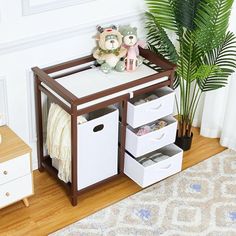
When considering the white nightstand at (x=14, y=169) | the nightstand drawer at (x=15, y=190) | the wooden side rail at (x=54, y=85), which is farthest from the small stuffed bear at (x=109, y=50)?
the nightstand drawer at (x=15, y=190)

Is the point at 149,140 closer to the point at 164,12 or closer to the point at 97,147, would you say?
the point at 97,147

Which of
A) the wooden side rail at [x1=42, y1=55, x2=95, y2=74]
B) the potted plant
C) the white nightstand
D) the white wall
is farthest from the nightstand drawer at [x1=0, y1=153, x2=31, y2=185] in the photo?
the potted plant

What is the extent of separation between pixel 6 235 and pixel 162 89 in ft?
3.93

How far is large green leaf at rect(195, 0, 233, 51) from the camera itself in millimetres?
3049

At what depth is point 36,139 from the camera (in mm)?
3273

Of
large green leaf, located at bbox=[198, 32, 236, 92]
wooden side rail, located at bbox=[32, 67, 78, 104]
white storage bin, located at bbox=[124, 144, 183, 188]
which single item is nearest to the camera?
wooden side rail, located at bbox=[32, 67, 78, 104]

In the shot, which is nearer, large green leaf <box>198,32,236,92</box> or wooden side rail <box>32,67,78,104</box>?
wooden side rail <box>32,67,78,104</box>

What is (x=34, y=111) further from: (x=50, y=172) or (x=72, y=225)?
(x=72, y=225)

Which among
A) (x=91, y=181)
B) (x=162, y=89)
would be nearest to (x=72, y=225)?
(x=91, y=181)

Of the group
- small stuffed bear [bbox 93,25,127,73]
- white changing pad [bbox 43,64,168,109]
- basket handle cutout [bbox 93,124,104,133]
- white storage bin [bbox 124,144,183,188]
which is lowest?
white storage bin [bbox 124,144,183,188]

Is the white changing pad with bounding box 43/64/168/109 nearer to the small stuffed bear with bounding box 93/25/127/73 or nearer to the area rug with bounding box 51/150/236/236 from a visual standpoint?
the small stuffed bear with bounding box 93/25/127/73

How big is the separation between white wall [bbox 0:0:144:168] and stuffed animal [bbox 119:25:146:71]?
0.44ft

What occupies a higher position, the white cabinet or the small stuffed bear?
the small stuffed bear

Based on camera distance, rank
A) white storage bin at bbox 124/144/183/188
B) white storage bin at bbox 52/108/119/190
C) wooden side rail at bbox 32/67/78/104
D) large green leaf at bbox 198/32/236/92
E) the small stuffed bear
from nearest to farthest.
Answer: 1. wooden side rail at bbox 32/67/78/104
2. white storage bin at bbox 52/108/119/190
3. the small stuffed bear
4. white storage bin at bbox 124/144/183/188
5. large green leaf at bbox 198/32/236/92
